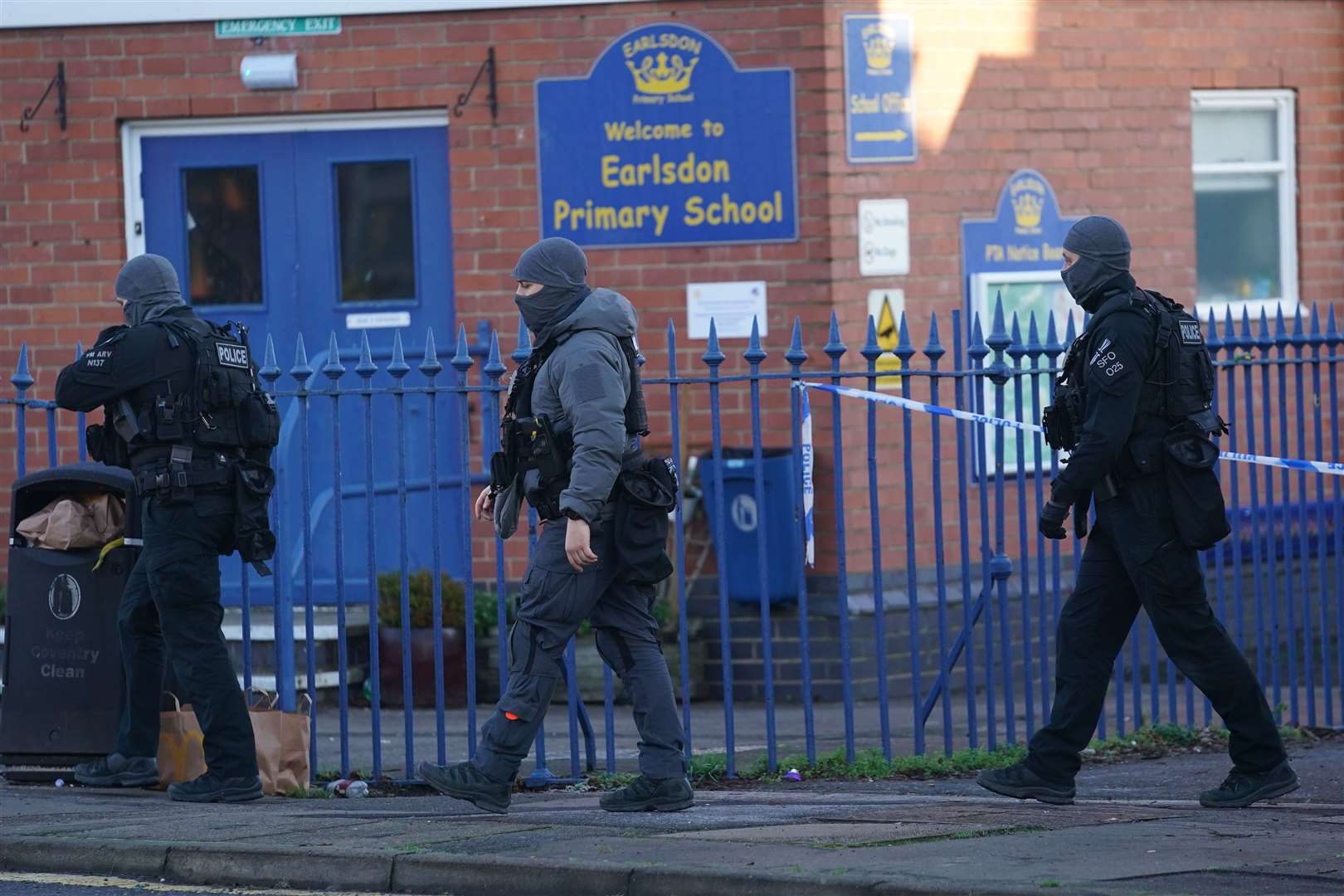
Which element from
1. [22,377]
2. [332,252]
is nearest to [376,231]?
[332,252]

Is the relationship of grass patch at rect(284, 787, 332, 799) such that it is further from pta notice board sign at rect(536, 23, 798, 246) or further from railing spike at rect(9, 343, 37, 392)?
pta notice board sign at rect(536, 23, 798, 246)

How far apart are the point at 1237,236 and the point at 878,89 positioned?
9.24 feet

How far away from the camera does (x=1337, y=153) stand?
474 inches

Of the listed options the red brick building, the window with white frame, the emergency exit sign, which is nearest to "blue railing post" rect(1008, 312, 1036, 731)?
the red brick building

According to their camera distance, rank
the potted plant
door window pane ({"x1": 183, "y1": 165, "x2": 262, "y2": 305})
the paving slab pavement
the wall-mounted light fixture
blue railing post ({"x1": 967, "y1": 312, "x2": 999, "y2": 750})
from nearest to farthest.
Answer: the paving slab pavement → blue railing post ({"x1": 967, "y1": 312, "x2": 999, "y2": 750}) → the potted plant → the wall-mounted light fixture → door window pane ({"x1": 183, "y1": 165, "x2": 262, "y2": 305})

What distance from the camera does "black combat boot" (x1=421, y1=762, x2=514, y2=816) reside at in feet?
20.3

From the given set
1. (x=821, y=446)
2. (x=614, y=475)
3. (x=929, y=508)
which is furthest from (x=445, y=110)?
(x=614, y=475)

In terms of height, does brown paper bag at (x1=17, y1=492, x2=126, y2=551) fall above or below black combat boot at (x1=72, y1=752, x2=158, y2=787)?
above

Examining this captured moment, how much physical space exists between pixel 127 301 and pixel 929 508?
5.15 m

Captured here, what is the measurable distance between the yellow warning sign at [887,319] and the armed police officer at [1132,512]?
368 centimetres

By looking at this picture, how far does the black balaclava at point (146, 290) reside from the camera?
681 cm

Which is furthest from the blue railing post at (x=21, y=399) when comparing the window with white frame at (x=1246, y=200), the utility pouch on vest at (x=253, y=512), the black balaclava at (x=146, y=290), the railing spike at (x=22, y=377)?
the window with white frame at (x=1246, y=200)

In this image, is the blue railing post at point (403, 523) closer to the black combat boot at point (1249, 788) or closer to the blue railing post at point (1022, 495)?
the blue railing post at point (1022, 495)

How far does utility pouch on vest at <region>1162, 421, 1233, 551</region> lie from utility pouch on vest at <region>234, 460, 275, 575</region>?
10.00ft
